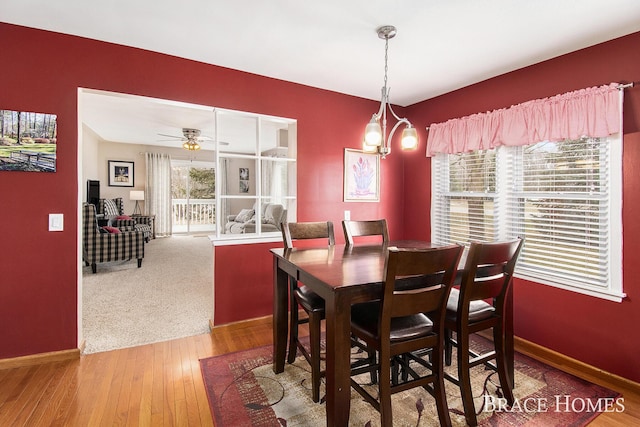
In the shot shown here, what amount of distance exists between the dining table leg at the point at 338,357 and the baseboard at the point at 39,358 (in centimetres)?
209

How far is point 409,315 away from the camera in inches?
62.2

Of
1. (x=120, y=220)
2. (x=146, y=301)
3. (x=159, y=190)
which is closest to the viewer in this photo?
(x=146, y=301)

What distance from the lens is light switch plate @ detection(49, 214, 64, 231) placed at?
2.31 meters

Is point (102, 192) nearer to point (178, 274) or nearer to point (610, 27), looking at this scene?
point (178, 274)

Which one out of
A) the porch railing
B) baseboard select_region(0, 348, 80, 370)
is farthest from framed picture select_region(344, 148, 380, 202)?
the porch railing

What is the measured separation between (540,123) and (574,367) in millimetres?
1899

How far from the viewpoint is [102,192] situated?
7.49 metres

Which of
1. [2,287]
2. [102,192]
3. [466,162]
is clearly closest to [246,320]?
[2,287]

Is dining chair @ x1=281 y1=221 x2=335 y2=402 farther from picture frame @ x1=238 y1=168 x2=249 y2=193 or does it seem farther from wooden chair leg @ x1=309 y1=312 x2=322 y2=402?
picture frame @ x1=238 y1=168 x2=249 y2=193

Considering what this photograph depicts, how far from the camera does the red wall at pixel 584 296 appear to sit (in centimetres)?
212

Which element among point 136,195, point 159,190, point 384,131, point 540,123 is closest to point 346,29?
point 384,131

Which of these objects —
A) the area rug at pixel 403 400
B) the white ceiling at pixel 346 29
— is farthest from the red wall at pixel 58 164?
the area rug at pixel 403 400

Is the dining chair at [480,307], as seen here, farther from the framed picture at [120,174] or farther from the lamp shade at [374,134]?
the framed picture at [120,174]

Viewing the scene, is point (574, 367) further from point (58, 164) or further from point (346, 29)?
point (58, 164)
